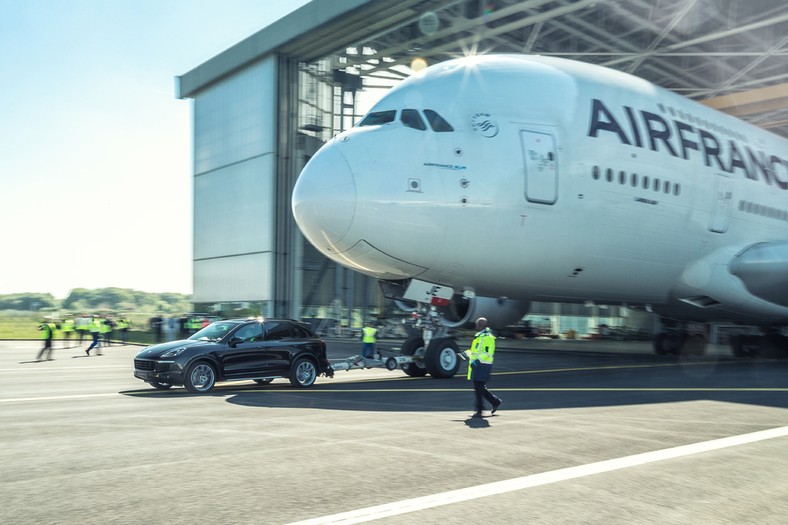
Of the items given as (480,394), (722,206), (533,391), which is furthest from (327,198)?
(722,206)

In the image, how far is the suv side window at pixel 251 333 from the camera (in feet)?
47.5

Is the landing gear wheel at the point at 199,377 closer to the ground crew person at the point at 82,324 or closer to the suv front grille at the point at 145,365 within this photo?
the suv front grille at the point at 145,365

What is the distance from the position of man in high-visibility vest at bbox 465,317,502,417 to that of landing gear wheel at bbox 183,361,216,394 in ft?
19.1

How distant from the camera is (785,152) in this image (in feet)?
76.0

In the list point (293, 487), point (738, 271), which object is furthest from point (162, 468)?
point (738, 271)

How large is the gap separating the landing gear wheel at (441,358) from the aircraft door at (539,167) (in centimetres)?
355

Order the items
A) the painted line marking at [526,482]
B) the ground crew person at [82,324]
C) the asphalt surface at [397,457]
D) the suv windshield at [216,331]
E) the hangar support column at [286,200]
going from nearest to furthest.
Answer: the painted line marking at [526,482], the asphalt surface at [397,457], the suv windshield at [216,331], the ground crew person at [82,324], the hangar support column at [286,200]

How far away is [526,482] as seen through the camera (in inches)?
239

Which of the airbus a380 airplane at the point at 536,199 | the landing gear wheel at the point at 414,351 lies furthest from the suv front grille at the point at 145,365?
the landing gear wheel at the point at 414,351

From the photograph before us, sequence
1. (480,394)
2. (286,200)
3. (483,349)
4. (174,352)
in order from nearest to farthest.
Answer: (480,394)
(483,349)
(174,352)
(286,200)

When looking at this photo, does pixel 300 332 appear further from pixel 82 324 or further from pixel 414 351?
pixel 82 324

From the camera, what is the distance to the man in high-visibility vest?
1002 cm

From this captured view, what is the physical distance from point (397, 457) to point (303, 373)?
26.0 ft

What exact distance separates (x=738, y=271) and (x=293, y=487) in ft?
54.6
